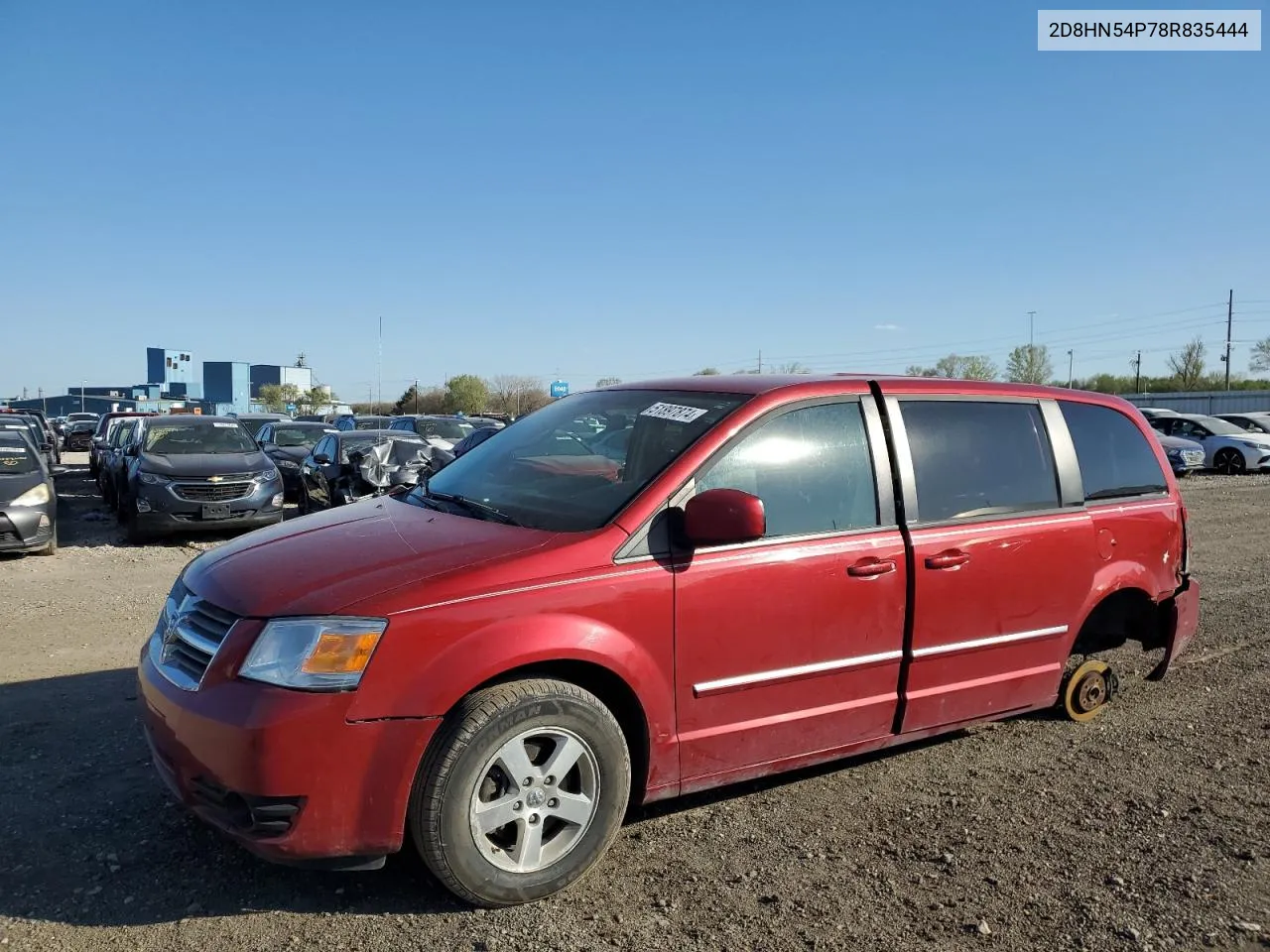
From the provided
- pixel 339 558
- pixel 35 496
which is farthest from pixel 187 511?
pixel 339 558

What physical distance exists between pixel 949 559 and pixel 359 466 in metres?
9.84

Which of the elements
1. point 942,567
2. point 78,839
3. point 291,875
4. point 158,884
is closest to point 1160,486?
point 942,567

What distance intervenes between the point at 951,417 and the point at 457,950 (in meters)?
3.03

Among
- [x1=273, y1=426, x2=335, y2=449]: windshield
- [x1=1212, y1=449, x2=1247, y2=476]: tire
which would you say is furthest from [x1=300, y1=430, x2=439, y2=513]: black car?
[x1=1212, y1=449, x2=1247, y2=476]: tire

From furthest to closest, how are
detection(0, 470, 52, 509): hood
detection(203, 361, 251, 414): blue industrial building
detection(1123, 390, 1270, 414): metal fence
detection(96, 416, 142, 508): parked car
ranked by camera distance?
detection(203, 361, 251, 414): blue industrial building < detection(1123, 390, 1270, 414): metal fence < detection(96, 416, 142, 508): parked car < detection(0, 470, 52, 509): hood

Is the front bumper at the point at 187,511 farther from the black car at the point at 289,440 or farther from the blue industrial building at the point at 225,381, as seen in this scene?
the blue industrial building at the point at 225,381

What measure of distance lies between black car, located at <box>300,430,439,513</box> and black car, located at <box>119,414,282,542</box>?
2.82 ft

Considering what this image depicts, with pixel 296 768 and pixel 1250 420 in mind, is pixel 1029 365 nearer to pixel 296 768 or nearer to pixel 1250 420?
pixel 1250 420

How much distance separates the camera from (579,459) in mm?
3885

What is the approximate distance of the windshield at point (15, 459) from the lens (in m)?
9.83

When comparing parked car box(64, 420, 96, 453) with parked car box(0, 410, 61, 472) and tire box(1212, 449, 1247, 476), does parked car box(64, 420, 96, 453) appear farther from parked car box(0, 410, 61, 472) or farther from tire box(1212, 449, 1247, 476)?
tire box(1212, 449, 1247, 476)

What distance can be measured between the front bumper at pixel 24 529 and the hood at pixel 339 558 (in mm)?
7405

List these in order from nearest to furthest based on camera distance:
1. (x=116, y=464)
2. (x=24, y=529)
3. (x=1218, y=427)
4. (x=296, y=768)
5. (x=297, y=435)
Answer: (x=296, y=768), (x=24, y=529), (x=116, y=464), (x=297, y=435), (x=1218, y=427)

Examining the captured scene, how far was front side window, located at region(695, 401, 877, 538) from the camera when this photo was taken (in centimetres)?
351
